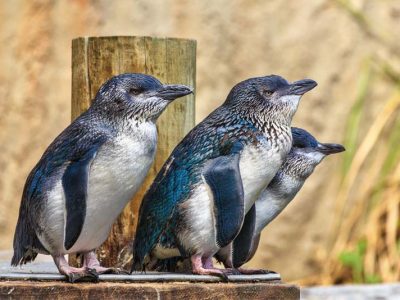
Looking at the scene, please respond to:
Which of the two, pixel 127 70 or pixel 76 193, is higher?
pixel 127 70

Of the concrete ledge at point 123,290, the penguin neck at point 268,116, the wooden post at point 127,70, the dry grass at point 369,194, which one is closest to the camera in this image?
the concrete ledge at point 123,290

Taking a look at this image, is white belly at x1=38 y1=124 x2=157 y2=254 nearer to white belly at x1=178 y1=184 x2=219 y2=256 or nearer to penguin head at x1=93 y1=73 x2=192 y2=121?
penguin head at x1=93 y1=73 x2=192 y2=121

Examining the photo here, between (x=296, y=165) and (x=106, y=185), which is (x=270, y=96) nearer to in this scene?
(x=296, y=165)

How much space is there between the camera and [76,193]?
426 centimetres

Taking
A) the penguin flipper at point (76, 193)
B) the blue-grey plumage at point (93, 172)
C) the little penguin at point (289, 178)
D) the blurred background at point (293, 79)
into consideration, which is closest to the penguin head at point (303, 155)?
the little penguin at point (289, 178)

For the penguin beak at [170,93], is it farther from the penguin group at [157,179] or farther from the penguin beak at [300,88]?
the penguin beak at [300,88]

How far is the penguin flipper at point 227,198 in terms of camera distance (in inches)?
173

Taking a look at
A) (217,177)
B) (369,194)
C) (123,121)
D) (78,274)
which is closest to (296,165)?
(217,177)

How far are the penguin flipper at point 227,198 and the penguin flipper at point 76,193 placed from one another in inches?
16.0

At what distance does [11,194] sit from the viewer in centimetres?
832

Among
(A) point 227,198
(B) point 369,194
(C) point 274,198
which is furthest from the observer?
(B) point 369,194

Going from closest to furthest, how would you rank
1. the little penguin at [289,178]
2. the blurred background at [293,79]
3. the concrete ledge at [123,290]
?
the concrete ledge at [123,290]
the little penguin at [289,178]
the blurred background at [293,79]

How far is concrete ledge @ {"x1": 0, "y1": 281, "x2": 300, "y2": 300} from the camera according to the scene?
13.9 ft

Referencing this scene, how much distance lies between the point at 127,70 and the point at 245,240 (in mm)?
914
